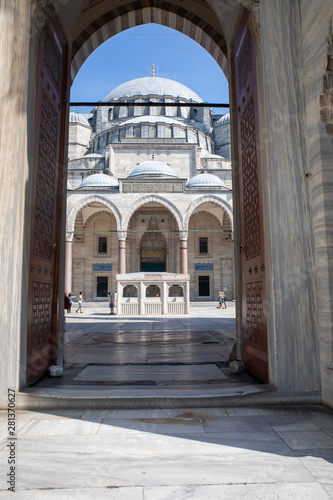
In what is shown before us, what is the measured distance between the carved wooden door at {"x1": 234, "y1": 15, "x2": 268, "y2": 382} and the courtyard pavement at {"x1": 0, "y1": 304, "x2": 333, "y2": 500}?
0.30 metres

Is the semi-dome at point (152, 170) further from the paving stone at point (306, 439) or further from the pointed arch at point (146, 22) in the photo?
the paving stone at point (306, 439)

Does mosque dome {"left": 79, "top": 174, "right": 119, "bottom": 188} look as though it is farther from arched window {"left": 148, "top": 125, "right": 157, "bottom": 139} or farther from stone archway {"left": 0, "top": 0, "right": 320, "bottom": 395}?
stone archway {"left": 0, "top": 0, "right": 320, "bottom": 395}

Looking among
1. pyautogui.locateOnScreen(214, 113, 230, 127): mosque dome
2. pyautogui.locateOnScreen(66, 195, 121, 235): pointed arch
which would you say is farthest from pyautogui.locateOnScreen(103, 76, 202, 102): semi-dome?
pyautogui.locateOnScreen(66, 195, 121, 235): pointed arch

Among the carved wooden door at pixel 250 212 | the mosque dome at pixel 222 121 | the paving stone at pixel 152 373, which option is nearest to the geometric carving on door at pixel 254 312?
the carved wooden door at pixel 250 212

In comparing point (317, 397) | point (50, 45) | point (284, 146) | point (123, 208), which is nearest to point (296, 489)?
point (317, 397)

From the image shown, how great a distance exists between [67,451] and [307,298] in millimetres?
1513

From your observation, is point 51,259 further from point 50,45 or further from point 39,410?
point 50,45

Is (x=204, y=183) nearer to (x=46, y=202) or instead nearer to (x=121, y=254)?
(x=121, y=254)

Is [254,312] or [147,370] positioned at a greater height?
[254,312]

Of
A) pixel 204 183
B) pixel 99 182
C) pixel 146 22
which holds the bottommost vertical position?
pixel 146 22

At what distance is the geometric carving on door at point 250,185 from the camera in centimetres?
260

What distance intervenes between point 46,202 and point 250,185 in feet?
5.12

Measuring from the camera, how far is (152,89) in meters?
34.3

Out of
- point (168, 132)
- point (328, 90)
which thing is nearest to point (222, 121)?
point (168, 132)
